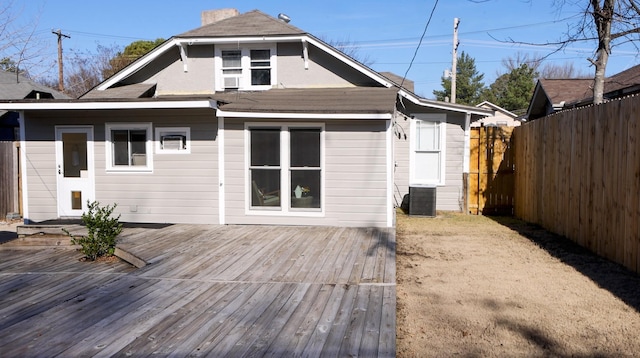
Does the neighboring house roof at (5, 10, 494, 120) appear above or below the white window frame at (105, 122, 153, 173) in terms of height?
above

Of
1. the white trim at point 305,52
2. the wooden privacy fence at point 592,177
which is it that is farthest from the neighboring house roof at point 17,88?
the wooden privacy fence at point 592,177

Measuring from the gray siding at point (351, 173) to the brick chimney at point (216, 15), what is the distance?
17.5 ft

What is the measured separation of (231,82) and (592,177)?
7872mm

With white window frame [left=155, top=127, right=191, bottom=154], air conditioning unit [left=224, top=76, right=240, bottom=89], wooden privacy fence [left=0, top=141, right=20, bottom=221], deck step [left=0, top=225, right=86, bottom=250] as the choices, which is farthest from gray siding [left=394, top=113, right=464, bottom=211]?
wooden privacy fence [left=0, top=141, right=20, bottom=221]

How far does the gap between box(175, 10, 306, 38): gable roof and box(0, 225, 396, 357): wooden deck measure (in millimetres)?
5366

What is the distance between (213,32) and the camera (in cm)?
1106

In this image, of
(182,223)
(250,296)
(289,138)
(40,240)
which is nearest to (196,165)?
(182,223)

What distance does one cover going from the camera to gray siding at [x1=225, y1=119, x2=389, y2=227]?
9.05 metres

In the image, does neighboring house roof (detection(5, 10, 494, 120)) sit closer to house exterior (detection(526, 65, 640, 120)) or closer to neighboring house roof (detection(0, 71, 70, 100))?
house exterior (detection(526, 65, 640, 120))

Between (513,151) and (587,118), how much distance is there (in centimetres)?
475

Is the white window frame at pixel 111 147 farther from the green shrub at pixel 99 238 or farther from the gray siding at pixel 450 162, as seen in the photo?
the gray siding at pixel 450 162

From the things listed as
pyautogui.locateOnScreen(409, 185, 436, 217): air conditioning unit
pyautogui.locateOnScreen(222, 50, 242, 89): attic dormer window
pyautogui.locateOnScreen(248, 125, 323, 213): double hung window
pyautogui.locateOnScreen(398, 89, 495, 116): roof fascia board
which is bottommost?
pyautogui.locateOnScreen(409, 185, 436, 217): air conditioning unit

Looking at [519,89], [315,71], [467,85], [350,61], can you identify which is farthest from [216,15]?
[467,85]

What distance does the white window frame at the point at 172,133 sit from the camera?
956cm
